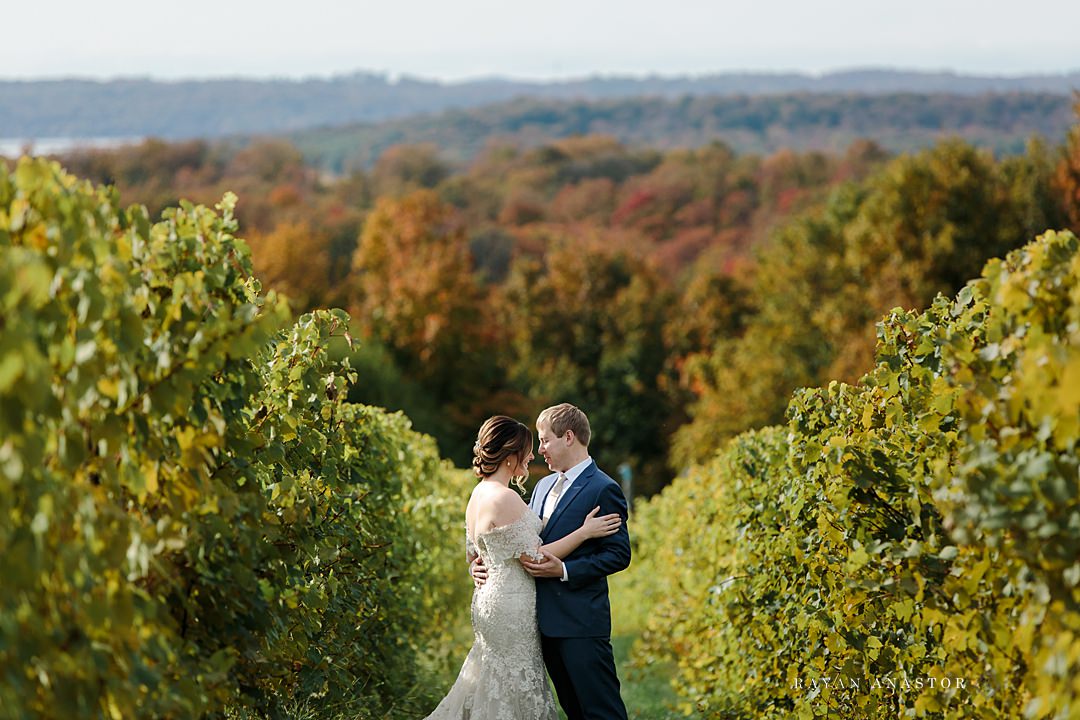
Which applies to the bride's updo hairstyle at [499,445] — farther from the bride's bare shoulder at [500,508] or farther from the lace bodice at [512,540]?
the lace bodice at [512,540]

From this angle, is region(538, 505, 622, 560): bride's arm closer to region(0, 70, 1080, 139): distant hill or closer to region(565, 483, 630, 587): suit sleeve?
region(565, 483, 630, 587): suit sleeve

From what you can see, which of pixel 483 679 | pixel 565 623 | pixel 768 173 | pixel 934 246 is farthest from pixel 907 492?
Result: pixel 768 173

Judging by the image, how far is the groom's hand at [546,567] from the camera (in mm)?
5586

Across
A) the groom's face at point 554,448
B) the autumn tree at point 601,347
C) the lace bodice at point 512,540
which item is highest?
the groom's face at point 554,448

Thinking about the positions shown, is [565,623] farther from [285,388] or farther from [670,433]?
[670,433]

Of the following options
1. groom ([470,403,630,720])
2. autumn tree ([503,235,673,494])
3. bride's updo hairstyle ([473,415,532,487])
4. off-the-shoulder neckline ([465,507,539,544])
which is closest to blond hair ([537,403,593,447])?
groom ([470,403,630,720])

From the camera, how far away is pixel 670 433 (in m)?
41.4

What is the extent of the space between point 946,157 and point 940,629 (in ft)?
98.6

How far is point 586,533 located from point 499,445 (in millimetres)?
556

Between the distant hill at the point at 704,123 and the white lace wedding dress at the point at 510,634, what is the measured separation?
124061 millimetres

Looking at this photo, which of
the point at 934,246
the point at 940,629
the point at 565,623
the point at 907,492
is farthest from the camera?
the point at 934,246

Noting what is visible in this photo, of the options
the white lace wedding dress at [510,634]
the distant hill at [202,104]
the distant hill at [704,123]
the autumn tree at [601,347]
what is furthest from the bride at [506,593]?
the distant hill at [704,123]

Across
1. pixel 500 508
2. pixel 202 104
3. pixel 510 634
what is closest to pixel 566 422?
pixel 500 508

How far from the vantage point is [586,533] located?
561 centimetres
